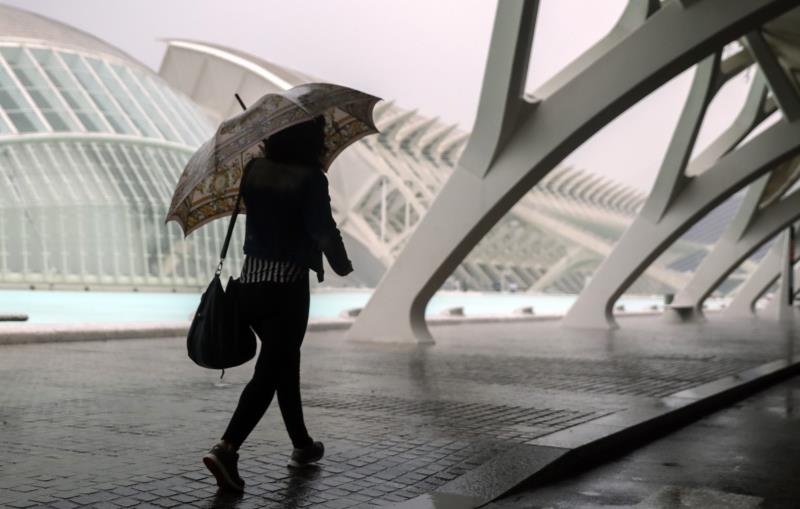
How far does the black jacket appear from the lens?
389 centimetres

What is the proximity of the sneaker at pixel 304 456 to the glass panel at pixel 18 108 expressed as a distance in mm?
24136

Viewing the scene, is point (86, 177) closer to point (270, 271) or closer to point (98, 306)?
point (98, 306)

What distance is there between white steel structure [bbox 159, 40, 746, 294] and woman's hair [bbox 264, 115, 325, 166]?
2071 inches

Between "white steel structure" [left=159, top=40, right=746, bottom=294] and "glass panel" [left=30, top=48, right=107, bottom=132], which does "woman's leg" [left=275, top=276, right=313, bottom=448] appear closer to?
"glass panel" [left=30, top=48, right=107, bottom=132]

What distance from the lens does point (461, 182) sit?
40.4 ft

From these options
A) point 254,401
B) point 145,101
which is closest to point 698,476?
point 254,401

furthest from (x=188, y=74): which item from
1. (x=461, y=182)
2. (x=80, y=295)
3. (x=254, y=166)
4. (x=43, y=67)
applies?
(x=254, y=166)

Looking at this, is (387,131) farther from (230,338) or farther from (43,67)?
(230,338)

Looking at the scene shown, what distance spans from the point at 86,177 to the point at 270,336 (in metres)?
24.6

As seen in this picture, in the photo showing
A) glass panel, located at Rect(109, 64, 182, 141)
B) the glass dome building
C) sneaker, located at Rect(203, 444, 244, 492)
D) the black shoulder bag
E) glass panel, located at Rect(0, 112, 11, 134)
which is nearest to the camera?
sneaker, located at Rect(203, 444, 244, 492)

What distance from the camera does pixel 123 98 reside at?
3062cm

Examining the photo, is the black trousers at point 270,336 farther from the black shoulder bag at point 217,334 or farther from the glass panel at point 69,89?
the glass panel at point 69,89

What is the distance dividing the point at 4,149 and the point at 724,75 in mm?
18860

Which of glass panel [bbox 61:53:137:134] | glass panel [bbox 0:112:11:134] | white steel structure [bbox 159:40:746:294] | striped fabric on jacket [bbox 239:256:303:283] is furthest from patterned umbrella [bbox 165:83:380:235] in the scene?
white steel structure [bbox 159:40:746:294]
